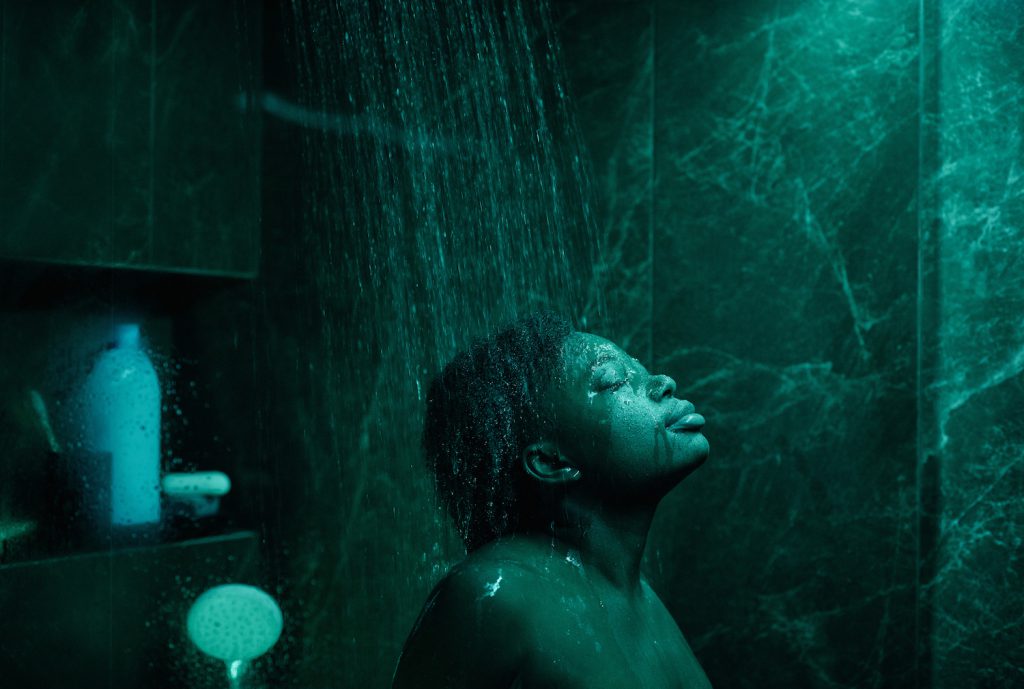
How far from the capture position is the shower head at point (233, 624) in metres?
1.98

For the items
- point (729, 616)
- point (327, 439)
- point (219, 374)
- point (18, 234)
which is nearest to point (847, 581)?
point (729, 616)

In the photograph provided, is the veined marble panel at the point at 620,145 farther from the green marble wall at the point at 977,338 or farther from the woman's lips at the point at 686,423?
the woman's lips at the point at 686,423

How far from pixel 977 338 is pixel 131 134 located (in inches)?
69.8

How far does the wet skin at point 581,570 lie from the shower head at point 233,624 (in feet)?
3.17

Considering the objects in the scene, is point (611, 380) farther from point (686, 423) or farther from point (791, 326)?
point (791, 326)

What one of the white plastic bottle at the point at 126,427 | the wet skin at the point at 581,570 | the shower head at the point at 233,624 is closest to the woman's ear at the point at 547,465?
the wet skin at the point at 581,570

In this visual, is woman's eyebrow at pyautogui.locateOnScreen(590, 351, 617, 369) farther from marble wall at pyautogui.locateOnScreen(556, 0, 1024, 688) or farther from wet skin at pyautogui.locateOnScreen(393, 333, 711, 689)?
marble wall at pyautogui.locateOnScreen(556, 0, 1024, 688)

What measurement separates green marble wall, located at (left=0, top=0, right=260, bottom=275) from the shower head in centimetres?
73

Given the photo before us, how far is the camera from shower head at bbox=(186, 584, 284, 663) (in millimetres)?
1979

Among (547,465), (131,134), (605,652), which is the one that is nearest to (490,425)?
(547,465)

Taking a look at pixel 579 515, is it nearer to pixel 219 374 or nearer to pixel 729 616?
pixel 729 616

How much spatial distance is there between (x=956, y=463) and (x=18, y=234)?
1.87 metres

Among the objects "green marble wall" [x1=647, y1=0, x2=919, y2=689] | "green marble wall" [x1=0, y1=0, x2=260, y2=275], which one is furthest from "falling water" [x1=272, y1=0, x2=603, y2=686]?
"green marble wall" [x1=647, y1=0, x2=919, y2=689]

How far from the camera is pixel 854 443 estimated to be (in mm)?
1911
